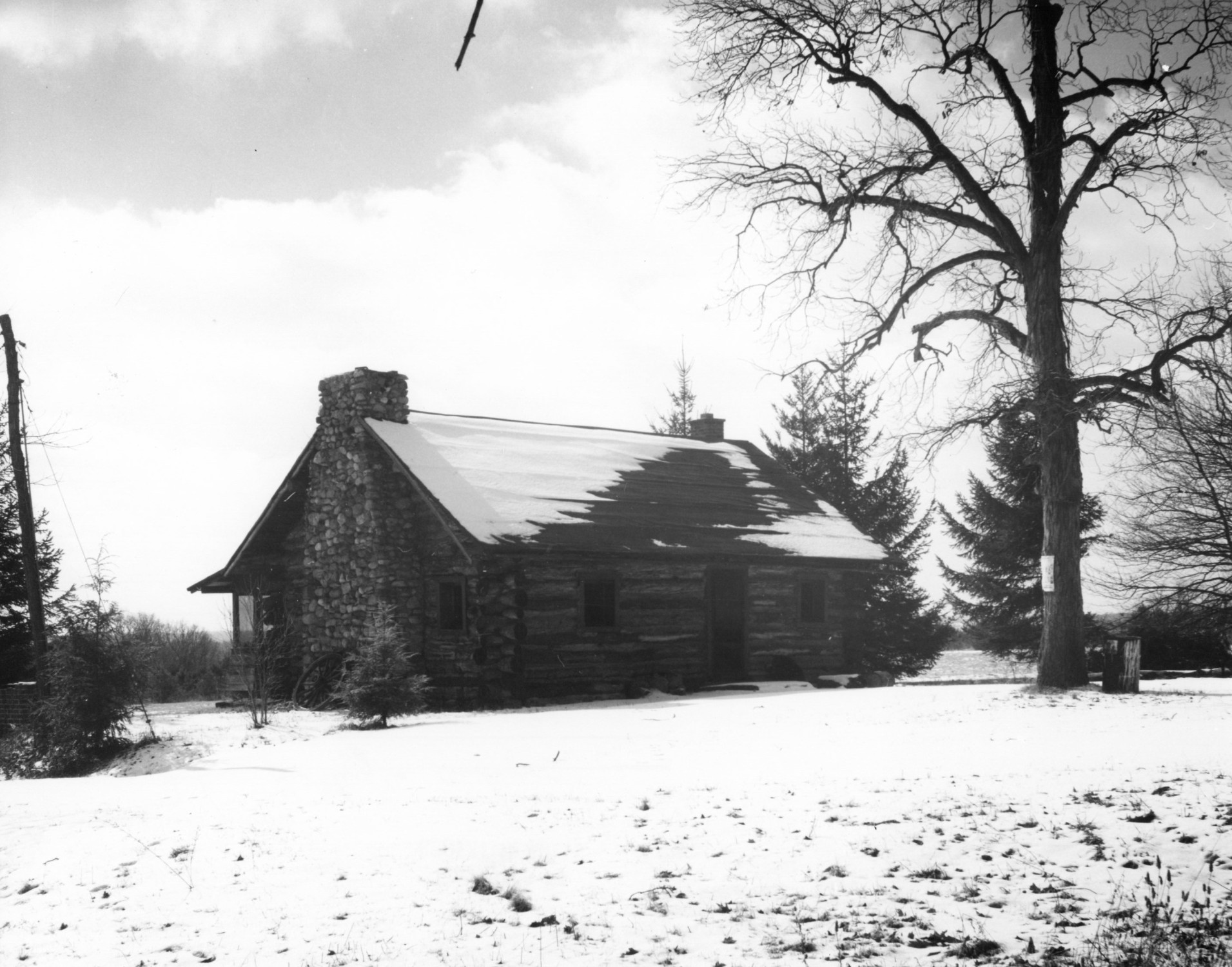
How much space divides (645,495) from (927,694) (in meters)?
8.20

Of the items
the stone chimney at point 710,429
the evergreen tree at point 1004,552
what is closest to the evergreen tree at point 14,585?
the stone chimney at point 710,429

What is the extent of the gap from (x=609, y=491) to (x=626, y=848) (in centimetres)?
1695

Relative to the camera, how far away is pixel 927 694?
19922mm

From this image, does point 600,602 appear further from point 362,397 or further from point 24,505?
point 24,505

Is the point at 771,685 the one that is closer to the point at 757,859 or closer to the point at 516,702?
the point at 516,702

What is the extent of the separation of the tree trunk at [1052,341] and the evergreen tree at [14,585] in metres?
22.3

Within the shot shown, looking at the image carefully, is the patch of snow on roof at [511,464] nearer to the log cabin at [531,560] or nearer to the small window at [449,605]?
the log cabin at [531,560]

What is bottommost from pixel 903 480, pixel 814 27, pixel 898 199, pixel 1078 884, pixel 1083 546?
pixel 1078 884

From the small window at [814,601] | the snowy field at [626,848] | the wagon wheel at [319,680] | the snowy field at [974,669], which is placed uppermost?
the small window at [814,601]

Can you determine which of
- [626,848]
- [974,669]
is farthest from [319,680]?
[974,669]

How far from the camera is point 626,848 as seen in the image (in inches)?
331

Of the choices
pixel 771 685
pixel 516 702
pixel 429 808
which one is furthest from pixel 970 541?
pixel 429 808

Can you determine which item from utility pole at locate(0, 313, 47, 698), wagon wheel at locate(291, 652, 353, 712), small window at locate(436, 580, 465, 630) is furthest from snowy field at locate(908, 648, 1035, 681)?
utility pole at locate(0, 313, 47, 698)

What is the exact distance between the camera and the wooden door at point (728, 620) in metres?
25.0
